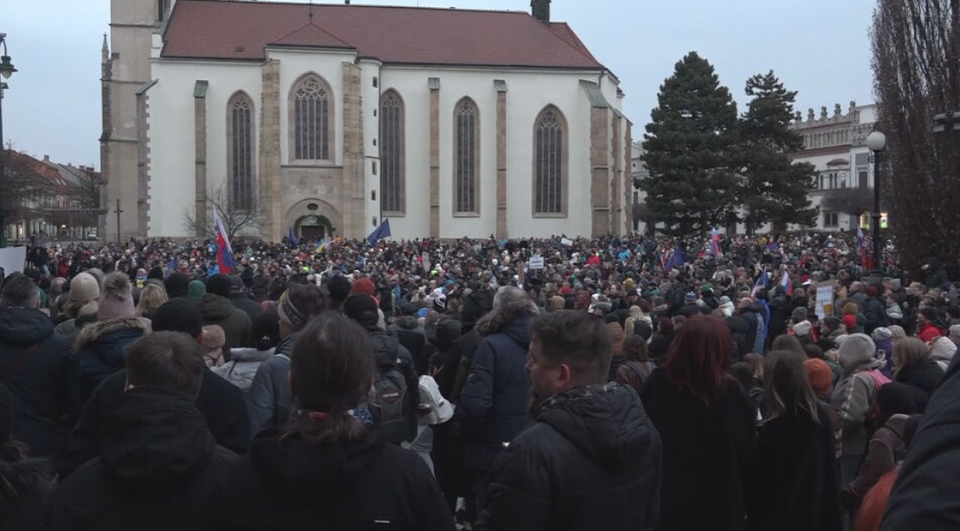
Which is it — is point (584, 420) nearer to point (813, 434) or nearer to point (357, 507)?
point (357, 507)

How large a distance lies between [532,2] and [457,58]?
10035 mm

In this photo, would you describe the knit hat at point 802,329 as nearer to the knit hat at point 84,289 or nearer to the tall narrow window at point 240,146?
the knit hat at point 84,289

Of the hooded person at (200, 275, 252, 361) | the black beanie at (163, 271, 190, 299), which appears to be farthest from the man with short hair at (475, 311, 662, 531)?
the black beanie at (163, 271, 190, 299)

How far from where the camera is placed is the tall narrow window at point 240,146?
51.8m

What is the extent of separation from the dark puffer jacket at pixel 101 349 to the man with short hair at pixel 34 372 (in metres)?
0.20

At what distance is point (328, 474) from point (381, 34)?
5709 centimetres

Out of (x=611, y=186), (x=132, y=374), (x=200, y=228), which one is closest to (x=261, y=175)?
(x=200, y=228)

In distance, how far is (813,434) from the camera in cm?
456

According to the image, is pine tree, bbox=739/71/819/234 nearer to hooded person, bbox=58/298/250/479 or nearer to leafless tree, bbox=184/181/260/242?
leafless tree, bbox=184/181/260/242

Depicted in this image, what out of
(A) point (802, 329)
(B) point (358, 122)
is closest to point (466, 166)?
(B) point (358, 122)

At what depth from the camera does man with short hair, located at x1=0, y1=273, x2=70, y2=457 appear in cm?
511

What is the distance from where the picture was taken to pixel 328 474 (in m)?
2.51

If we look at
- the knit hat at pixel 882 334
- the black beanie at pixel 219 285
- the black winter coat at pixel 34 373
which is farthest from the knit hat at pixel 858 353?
the black winter coat at pixel 34 373

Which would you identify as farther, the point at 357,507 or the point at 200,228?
the point at 200,228
